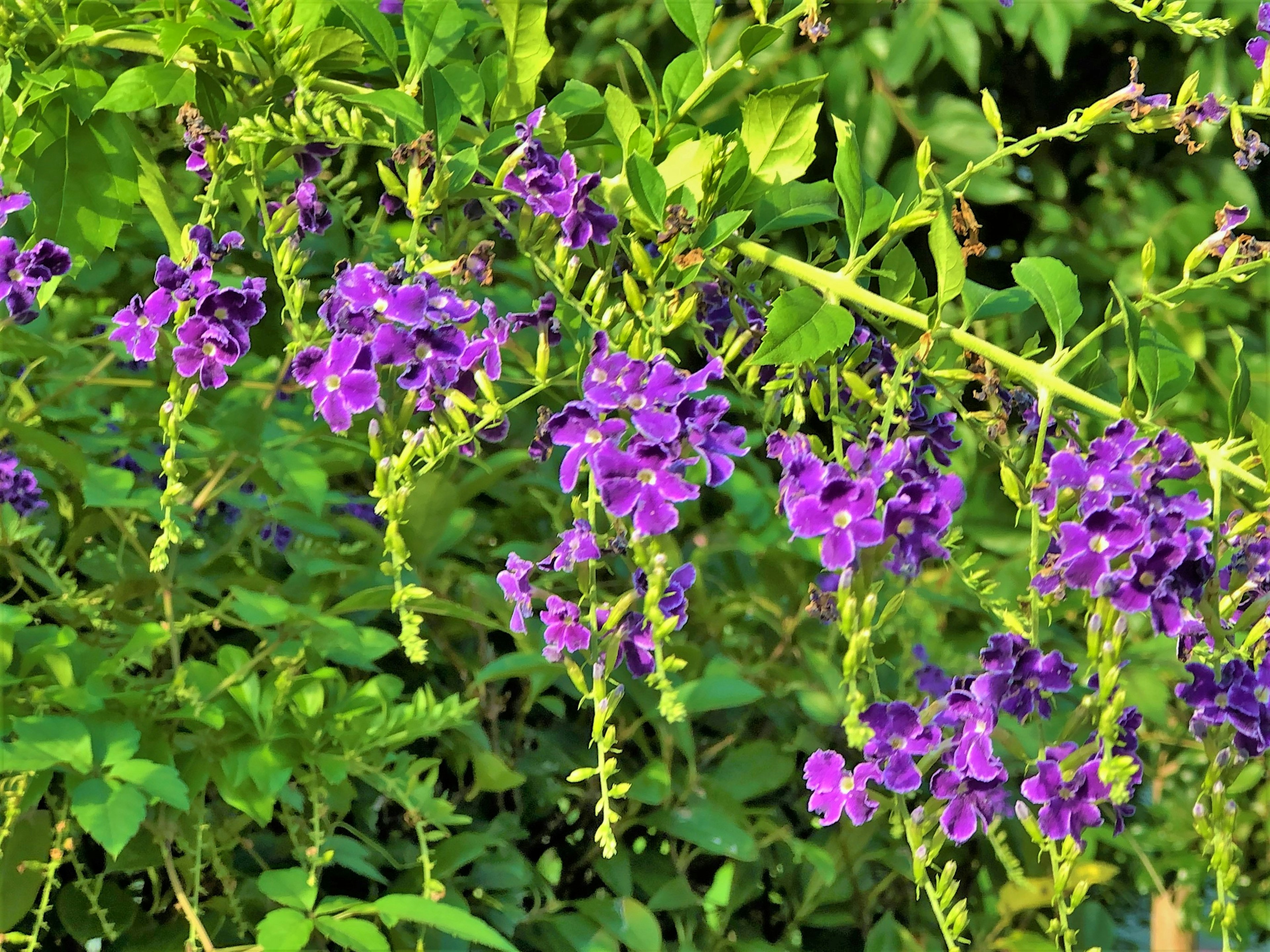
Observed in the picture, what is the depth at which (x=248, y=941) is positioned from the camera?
125cm

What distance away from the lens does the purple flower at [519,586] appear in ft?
2.74

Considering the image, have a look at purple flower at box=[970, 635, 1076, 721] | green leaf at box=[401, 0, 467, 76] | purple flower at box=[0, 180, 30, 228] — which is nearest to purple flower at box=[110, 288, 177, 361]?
purple flower at box=[0, 180, 30, 228]

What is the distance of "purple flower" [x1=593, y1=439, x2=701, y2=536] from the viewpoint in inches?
27.6

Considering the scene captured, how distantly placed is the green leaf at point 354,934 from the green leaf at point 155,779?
0.16m

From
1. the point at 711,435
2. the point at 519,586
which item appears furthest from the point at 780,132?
the point at 519,586

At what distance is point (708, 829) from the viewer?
4.38 ft

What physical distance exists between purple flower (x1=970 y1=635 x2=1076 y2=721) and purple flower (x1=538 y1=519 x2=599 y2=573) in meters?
0.25

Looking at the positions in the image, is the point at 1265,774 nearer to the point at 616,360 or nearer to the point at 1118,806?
the point at 1118,806

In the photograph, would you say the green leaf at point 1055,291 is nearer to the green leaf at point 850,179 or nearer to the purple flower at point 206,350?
the green leaf at point 850,179

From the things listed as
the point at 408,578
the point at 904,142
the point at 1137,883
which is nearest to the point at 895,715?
the point at 408,578

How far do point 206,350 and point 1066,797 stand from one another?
63 centimetres

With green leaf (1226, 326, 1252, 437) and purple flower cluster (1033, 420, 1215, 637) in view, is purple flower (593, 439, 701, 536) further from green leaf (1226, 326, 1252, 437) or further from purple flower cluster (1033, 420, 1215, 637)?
green leaf (1226, 326, 1252, 437)

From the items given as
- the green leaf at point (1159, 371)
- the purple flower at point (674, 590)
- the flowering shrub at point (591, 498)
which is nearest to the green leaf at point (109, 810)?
the flowering shrub at point (591, 498)

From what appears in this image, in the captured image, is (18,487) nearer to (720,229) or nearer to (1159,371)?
(720,229)
